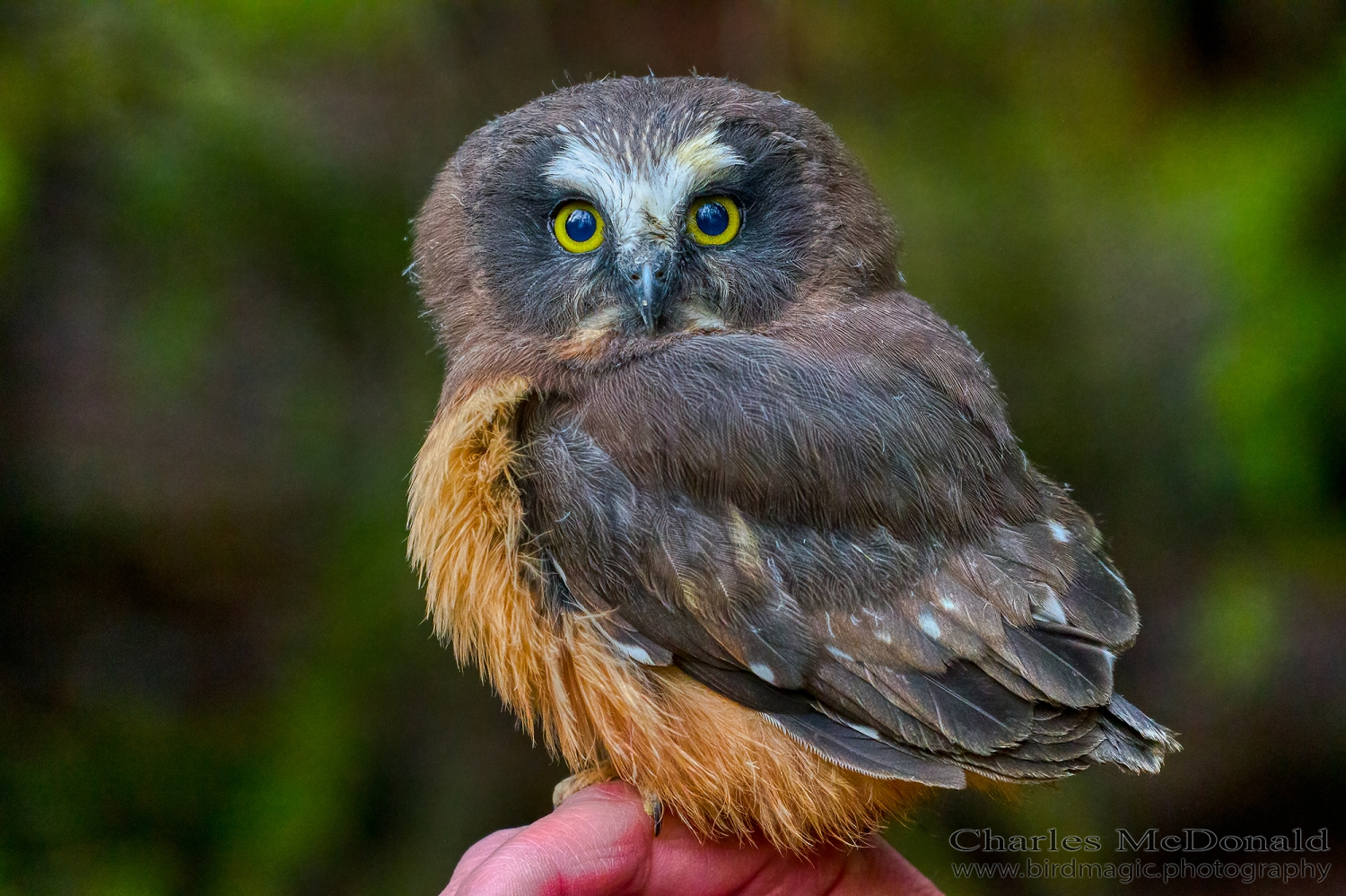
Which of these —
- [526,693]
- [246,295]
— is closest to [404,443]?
[246,295]

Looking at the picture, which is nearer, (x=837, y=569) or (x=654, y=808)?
(x=837, y=569)

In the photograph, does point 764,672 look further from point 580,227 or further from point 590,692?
point 580,227

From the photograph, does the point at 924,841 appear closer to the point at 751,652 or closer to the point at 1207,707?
the point at 1207,707

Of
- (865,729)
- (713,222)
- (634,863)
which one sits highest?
(713,222)

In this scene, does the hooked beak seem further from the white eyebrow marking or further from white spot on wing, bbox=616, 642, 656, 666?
white spot on wing, bbox=616, 642, 656, 666

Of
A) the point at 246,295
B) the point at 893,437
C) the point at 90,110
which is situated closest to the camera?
the point at 893,437

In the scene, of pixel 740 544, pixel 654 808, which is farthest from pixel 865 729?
pixel 654 808
